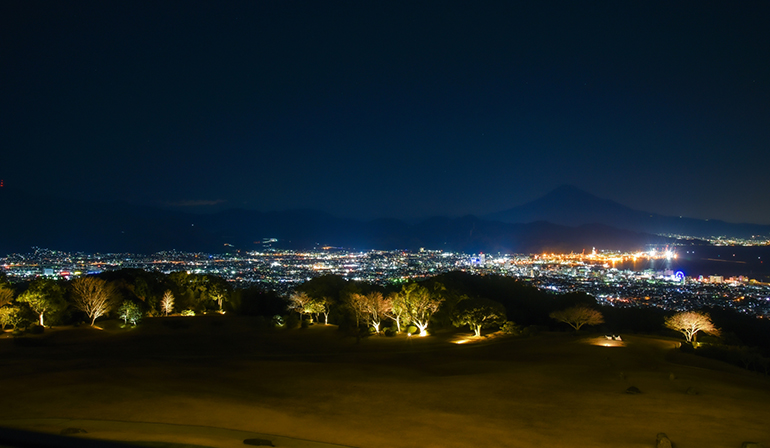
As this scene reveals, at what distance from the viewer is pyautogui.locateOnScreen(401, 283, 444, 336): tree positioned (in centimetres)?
3052

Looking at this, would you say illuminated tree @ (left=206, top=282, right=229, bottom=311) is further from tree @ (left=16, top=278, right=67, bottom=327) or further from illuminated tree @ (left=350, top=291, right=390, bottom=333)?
illuminated tree @ (left=350, top=291, right=390, bottom=333)

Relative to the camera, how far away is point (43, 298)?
29.5m

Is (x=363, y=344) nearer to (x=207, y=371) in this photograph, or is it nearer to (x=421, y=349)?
Answer: (x=421, y=349)

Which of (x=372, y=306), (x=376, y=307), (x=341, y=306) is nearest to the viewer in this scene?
(x=372, y=306)

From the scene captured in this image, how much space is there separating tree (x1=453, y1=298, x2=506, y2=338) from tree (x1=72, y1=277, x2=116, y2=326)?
25.0m

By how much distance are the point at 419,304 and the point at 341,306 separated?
814 centimetres

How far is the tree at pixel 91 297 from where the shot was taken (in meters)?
32.0

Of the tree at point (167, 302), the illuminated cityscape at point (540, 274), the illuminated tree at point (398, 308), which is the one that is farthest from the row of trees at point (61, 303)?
the illuminated cityscape at point (540, 274)

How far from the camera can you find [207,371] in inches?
597

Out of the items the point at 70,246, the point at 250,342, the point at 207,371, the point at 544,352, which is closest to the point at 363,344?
the point at 250,342

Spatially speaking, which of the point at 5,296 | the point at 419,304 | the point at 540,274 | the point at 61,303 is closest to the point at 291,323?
the point at 419,304

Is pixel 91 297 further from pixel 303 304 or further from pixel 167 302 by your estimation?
pixel 303 304

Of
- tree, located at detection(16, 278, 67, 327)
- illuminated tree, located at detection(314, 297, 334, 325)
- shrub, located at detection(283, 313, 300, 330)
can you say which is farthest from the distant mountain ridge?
illuminated tree, located at detection(314, 297, 334, 325)

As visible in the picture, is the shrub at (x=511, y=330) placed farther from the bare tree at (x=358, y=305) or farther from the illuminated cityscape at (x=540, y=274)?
the illuminated cityscape at (x=540, y=274)
